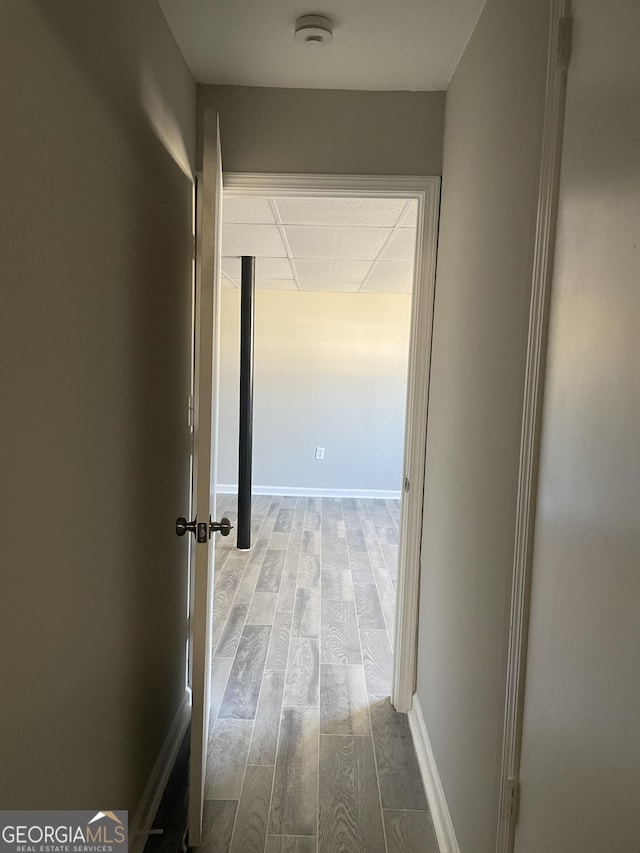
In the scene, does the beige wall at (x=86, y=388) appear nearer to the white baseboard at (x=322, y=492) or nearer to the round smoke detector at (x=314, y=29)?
the round smoke detector at (x=314, y=29)

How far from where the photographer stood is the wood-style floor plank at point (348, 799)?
5.40 feet

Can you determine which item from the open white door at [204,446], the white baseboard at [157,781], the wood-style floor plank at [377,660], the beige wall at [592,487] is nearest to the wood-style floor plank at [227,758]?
the white baseboard at [157,781]

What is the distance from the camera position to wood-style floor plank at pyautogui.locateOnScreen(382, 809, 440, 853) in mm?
1625

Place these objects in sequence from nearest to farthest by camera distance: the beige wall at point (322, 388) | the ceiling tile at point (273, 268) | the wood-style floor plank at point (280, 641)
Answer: the wood-style floor plank at point (280, 641), the ceiling tile at point (273, 268), the beige wall at point (322, 388)

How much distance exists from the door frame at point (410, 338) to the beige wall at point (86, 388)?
42cm

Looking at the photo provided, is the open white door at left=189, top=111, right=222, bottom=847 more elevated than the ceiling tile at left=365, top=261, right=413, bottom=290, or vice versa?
the ceiling tile at left=365, top=261, right=413, bottom=290

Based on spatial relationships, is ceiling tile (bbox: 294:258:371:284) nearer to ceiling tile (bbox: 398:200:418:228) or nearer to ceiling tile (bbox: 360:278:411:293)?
ceiling tile (bbox: 360:278:411:293)

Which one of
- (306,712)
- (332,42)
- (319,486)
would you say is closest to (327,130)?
(332,42)

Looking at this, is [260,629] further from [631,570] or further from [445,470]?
[631,570]

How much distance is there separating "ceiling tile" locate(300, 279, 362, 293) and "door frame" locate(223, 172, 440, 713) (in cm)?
327

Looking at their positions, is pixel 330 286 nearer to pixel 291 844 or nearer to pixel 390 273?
pixel 390 273

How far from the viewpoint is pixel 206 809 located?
175 centimetres

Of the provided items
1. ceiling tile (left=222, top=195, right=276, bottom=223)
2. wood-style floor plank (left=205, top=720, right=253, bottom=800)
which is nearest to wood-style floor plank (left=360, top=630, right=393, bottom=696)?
wood-style floor plank (left=205, top=720, right=253, bottom=800)

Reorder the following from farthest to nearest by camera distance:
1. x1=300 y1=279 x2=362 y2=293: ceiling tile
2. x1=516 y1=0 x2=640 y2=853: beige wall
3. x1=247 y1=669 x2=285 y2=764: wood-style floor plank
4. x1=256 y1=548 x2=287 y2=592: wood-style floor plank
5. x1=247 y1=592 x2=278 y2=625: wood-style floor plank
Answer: x1=300 y1=279 x2=362 y2=293: ceiling tile → x1=256 y1=548 x2=287 y2=592: wood-style floor plank → x1=247 y1=592 x2=278 y2=625: wood-style floor plank → x1=247 y1=669 x2=285 y2=764: wood-style floor plank → x1=516 y1=0 x2=640 y2=853: beige wall
